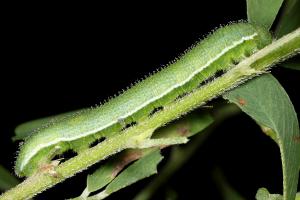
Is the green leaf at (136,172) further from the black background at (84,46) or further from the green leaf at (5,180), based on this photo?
the black background at (84,46)

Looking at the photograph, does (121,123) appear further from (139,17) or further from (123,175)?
(139,17)

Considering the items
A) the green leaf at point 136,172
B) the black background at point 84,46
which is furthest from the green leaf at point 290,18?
the black background at point 84,46

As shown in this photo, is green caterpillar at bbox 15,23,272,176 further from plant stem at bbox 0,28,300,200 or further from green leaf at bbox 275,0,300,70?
plant stem at bbox 0,28,300,200

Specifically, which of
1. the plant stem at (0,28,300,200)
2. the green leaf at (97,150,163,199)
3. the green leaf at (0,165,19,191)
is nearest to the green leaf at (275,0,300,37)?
the plant stem at (0,28,300,200)

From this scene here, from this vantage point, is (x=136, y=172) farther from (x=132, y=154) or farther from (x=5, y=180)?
(x=5, y=180)

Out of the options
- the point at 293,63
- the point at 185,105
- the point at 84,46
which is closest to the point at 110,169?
the point at 185,105

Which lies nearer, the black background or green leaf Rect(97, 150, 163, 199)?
green leaf Rect(97, 150, 163, 199)

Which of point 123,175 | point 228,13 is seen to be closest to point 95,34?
point 228,13
